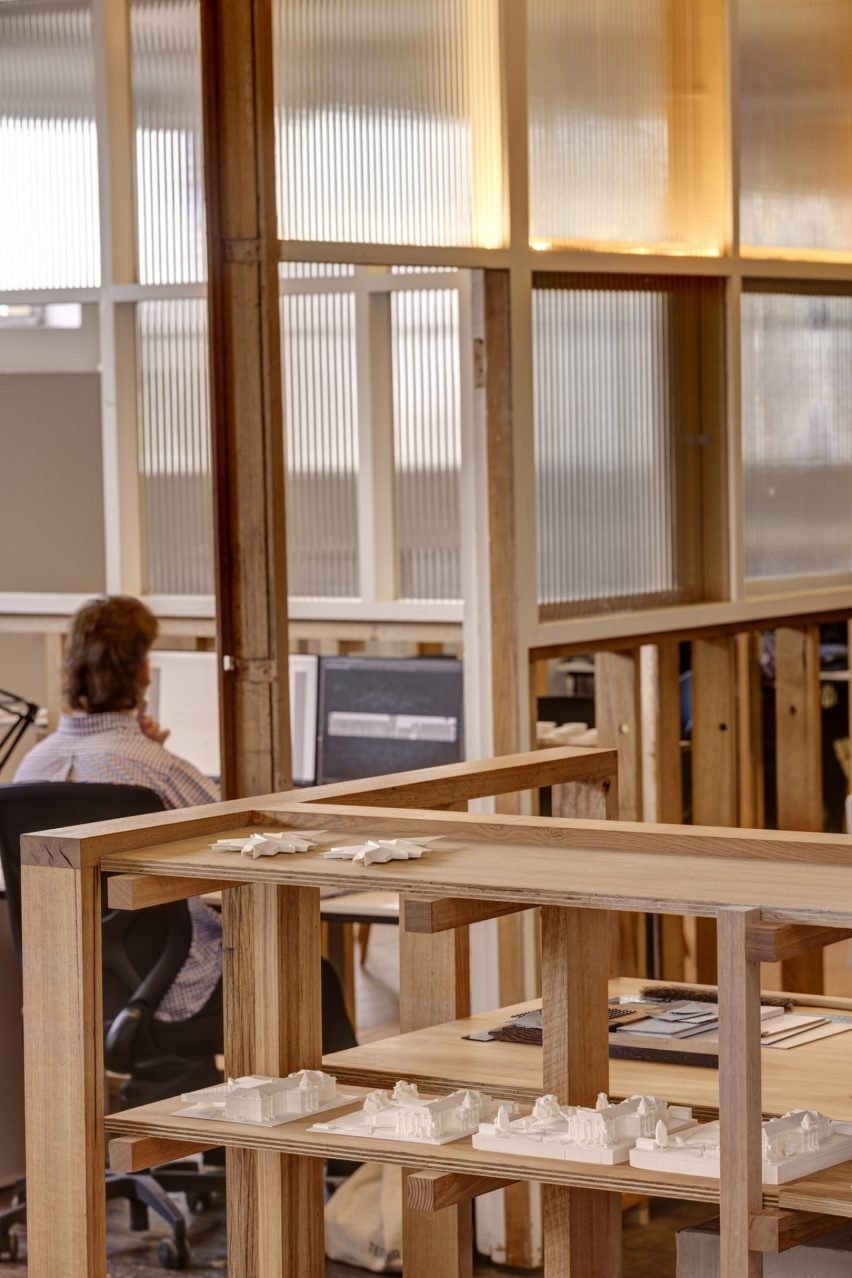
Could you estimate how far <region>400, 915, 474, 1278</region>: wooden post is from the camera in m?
2.89

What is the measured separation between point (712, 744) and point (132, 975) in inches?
59.6

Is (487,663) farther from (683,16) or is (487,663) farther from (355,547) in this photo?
(683,16)

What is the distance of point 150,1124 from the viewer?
7.86ft

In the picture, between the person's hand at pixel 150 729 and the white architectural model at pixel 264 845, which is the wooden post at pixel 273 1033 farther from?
the person's hand at pixel 150 729

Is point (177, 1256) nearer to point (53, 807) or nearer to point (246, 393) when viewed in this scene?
point (53, 807)

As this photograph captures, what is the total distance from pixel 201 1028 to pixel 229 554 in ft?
3.33

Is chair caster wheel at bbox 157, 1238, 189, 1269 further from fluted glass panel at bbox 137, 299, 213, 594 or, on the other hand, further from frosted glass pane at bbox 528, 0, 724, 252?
frosted glass pane at bbox 528, 0, 724, 252

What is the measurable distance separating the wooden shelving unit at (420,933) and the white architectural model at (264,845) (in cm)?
2

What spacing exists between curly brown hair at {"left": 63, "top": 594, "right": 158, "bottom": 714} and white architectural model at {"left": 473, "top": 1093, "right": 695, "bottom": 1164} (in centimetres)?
238

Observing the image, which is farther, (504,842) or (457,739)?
(457,739)

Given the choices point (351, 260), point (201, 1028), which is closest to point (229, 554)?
point (351, 260)

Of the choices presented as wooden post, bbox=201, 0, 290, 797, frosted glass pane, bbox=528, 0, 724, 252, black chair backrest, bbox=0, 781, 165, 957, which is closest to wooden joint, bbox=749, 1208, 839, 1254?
wooden post, bbox=201, 0, 290, 797

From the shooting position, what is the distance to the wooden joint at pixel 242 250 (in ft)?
12.5

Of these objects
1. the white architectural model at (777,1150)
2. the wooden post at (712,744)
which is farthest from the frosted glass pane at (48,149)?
the white architectural model at (777,1150)
